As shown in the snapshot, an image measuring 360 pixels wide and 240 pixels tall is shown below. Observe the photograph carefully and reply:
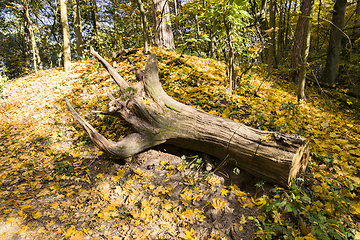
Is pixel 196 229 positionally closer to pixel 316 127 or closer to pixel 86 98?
pixel 316 127

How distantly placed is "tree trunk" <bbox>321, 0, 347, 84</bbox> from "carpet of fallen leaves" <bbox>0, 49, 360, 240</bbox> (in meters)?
1.77

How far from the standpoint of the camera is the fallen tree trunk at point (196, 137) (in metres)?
2.04

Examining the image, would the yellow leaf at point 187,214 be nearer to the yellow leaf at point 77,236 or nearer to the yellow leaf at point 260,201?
the yellow leaf at point 260,201

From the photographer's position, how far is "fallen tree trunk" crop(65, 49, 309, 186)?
80.4 inches

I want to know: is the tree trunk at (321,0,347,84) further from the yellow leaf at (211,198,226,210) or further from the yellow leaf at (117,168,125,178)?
the yellow leaf at (117,168,125,178)

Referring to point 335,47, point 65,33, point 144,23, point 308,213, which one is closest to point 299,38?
point 335,47

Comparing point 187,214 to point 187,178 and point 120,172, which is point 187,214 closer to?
point 187,178

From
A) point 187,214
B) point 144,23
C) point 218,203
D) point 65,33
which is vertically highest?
point 65,33

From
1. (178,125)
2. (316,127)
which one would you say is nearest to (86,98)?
(178,125)

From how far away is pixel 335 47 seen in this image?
5617mm

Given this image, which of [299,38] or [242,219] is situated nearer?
[242,219]

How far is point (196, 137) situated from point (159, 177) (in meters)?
0.85

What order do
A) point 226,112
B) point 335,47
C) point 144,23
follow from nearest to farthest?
point 226,112, point 144,23, point 335,47

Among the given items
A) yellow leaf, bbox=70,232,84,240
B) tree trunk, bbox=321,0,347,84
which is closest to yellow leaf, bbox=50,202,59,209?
yellow leaf, bbox=70,232,84,240
